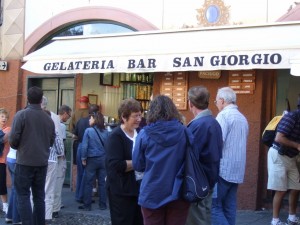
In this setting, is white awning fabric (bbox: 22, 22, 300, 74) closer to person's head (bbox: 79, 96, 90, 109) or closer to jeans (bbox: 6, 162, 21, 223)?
person's head (bbox: 79, 96, 90, 109)

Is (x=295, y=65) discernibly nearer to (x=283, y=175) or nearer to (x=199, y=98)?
(x=283, y=175)

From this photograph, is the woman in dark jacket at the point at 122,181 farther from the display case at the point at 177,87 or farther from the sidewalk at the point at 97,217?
the display case at the point at 177,87

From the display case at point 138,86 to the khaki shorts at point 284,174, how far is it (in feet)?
14.7

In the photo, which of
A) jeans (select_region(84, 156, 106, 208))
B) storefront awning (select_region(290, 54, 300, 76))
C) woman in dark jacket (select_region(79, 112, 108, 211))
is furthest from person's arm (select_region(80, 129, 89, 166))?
storefront awning (select_region(290, 54, 300, 76))

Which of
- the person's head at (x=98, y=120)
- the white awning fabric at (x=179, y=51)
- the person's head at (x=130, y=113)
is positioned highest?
the white awning fabric at (x=179, y=51)

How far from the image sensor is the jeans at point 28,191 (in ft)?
22.0

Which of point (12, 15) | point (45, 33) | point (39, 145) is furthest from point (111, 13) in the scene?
point (39, 145)

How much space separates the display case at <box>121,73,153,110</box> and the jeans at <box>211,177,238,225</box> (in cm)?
534

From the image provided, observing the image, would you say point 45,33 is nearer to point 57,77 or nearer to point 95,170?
point 57,77

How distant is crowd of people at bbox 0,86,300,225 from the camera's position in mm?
4586

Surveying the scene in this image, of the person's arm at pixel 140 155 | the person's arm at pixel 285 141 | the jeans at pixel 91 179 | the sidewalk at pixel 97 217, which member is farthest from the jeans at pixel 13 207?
the person's arm at pixel 285 141

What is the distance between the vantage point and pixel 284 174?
24.8 ft

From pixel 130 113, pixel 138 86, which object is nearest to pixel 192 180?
pixel 130 113

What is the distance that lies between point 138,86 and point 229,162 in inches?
217
